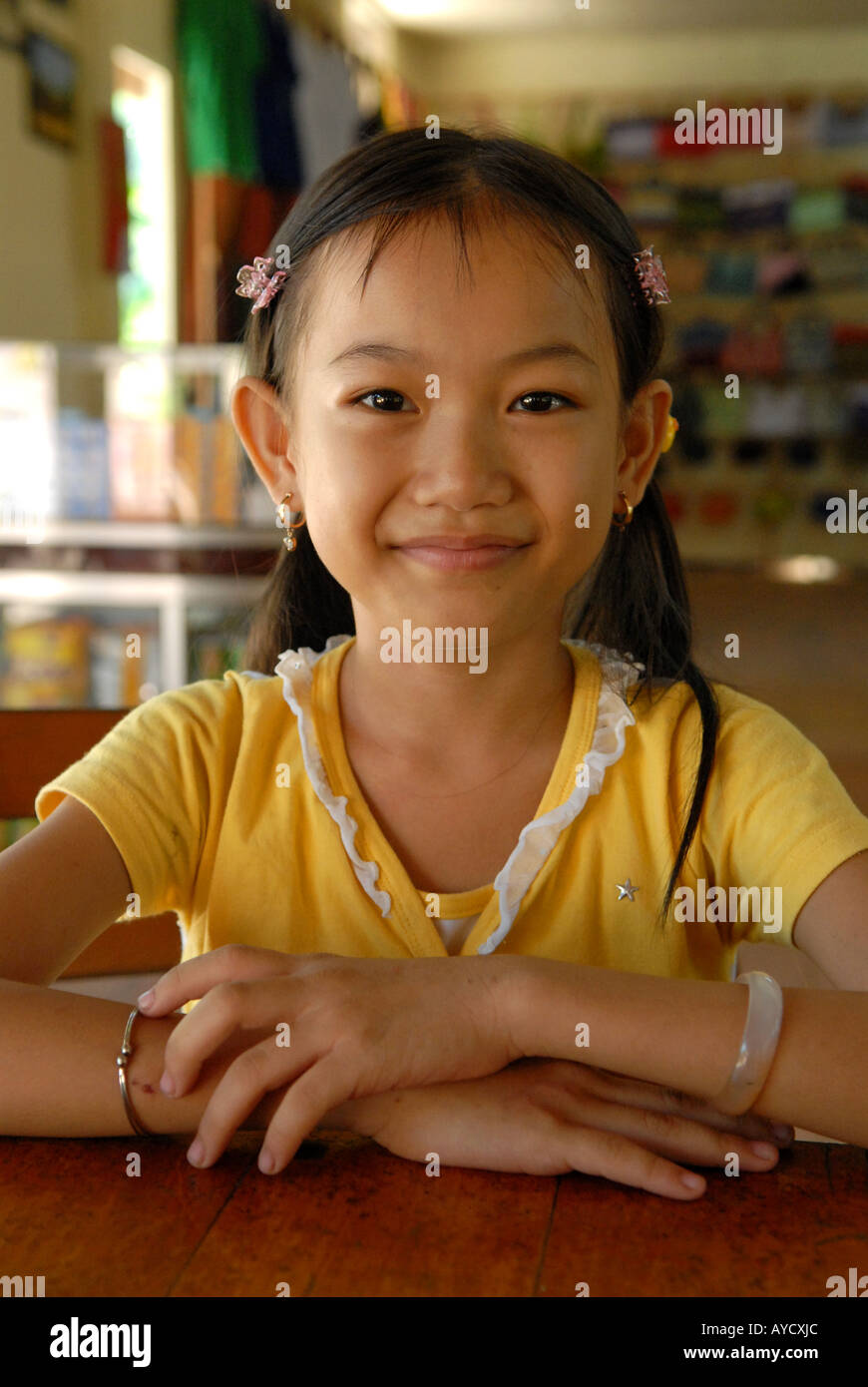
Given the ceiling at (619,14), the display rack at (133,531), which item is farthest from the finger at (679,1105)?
the ceiling at (619,14)

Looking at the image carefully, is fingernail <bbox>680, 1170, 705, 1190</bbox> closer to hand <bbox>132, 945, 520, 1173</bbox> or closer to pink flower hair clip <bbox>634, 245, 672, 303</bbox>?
hand <bbox>132, 945, 520, 1173</bbox>

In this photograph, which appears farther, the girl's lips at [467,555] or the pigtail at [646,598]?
the pigtail at [646,598]

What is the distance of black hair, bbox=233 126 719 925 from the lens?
916mm

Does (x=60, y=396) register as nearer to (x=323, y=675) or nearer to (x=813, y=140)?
(x=323, y=675)

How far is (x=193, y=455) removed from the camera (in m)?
3.34

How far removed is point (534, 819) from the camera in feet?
3.19

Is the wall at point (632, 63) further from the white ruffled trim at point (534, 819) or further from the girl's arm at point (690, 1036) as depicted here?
the girl's arm at point (690, 1036)

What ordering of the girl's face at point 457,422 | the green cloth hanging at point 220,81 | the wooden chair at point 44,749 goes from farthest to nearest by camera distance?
the green cloth hanging at point 220,81, the wooden chair at point 44,749, the girl's face at point 457,422

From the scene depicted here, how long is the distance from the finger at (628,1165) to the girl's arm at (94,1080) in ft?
0.35

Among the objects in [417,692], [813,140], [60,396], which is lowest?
[417,692]

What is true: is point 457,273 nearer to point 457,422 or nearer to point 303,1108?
point 457,422

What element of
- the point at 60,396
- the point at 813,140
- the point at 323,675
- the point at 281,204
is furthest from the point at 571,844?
the point at 813,140

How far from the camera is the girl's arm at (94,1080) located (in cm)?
66
